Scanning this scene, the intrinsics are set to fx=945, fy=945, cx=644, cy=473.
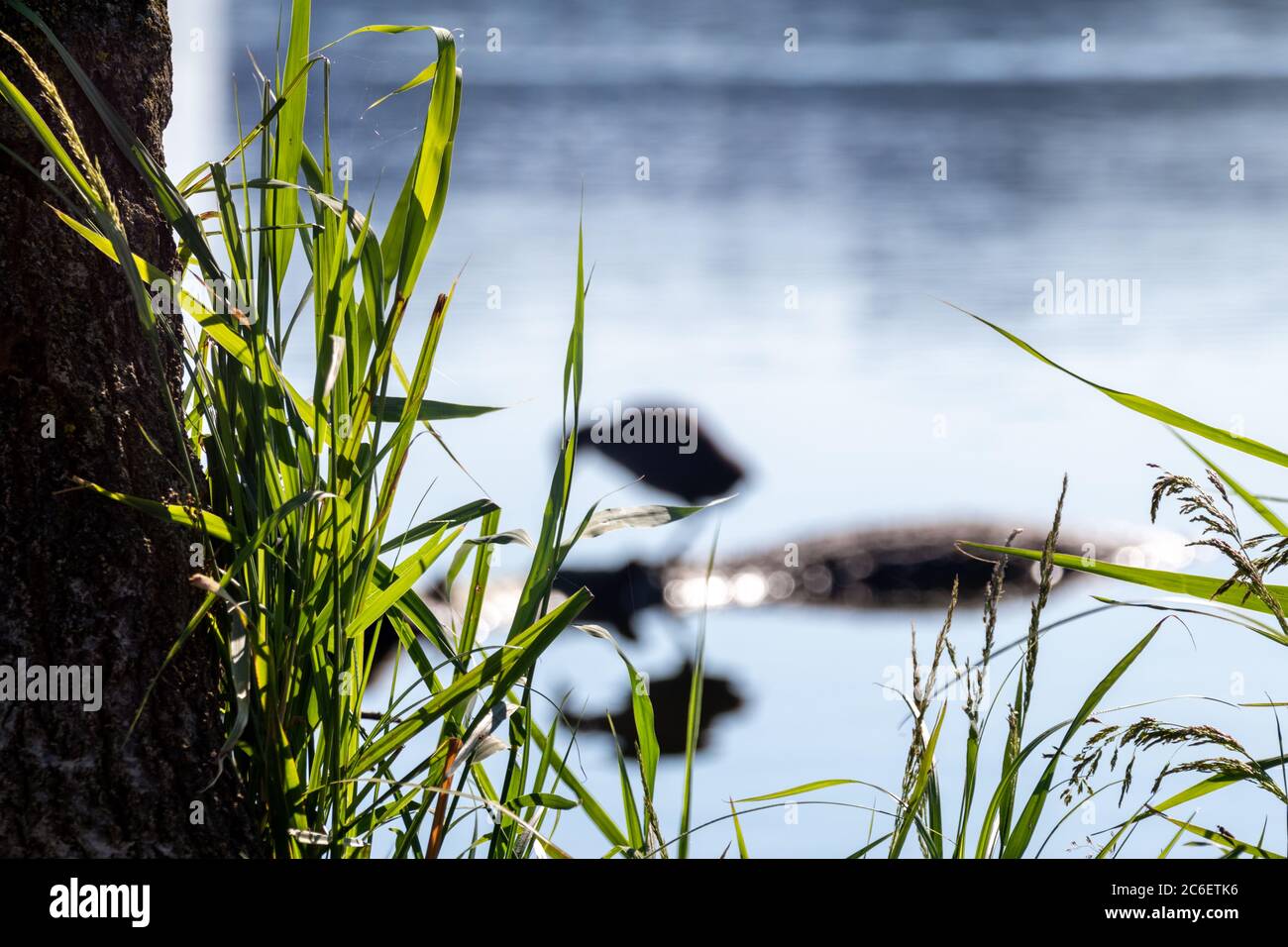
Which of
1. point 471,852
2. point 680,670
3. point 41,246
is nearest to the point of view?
point 41,246

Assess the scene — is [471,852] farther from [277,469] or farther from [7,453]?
[7,453]

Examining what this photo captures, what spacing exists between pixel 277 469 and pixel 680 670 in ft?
6.63

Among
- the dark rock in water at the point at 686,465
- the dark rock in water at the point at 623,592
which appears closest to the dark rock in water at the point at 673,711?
the dark rock in water at the point at 623,592

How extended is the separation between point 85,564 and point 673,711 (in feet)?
6.26

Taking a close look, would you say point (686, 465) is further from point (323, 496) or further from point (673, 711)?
point (323, 496)

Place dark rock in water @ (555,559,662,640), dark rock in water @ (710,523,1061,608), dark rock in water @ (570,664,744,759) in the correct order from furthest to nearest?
dark rock in water @ (710,523,1061,608) < dark rock in water @ (555,559,662,640) < dark rock in water @ (570,664,744,759)

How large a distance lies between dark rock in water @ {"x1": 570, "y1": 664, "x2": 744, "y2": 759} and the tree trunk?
5.04 feet

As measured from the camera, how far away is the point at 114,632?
82 cm

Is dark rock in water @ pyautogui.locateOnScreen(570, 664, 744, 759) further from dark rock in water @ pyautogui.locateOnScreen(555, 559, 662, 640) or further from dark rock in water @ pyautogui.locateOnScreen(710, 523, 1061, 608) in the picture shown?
dark rock in water @ pyautogui.locateOnScreen(710, 523, 1061, 608)

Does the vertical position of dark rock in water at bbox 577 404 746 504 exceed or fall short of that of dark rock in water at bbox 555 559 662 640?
it exceeds it

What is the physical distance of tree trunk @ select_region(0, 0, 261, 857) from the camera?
2.57ft

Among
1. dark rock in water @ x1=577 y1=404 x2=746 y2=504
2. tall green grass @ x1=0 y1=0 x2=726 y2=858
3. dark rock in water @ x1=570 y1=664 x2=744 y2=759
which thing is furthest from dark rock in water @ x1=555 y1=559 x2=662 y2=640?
tall green grass @ x1=0 y1=0 x2=726 y2=858
